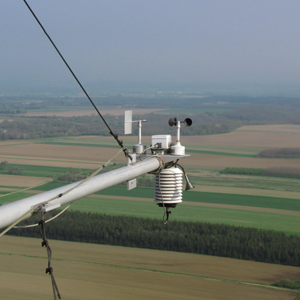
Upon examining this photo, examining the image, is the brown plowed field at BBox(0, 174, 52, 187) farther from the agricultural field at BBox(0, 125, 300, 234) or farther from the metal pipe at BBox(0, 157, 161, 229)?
the metal pipe at BBox(0, 157, 161, 229)

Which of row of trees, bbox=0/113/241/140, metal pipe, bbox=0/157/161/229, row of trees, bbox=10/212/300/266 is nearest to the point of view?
metal pipe, bbox=0/157/161/229

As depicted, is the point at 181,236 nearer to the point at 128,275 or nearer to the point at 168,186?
the point at 128,275

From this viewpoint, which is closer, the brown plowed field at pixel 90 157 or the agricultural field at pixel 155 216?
the agricultural field at pixel 155 216

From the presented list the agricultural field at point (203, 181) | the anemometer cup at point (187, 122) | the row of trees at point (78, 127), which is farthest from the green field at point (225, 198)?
the anemometer cup at point (187, 122)

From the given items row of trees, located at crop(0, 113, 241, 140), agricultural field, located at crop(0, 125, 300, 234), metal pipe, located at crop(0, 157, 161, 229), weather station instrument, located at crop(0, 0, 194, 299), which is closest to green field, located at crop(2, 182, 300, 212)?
agricultural field, located at crop(0, 125, 300, 234)

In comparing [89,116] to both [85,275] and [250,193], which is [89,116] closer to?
[250,193]

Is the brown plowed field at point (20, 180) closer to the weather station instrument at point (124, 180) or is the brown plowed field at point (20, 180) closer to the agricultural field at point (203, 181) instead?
the agricultural field at point (203, 181)

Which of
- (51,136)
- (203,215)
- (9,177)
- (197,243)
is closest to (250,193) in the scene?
(203,215)
